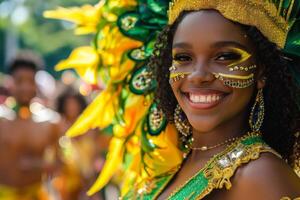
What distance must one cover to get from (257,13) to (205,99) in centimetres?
33

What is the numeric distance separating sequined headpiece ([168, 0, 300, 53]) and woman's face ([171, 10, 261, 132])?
3 centimetres

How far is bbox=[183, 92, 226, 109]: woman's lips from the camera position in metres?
2.54

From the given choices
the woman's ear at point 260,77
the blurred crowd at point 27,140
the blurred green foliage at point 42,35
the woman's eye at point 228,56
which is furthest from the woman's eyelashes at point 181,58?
the blurred green foliage at point 42,35

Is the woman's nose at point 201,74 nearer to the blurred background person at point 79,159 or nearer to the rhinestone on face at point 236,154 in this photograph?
the rhinestone on face at point 236,154

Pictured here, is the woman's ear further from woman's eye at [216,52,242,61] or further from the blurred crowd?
the blurred crowd

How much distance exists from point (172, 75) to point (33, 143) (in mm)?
4088

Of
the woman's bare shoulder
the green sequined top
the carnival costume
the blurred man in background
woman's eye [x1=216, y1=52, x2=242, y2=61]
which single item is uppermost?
woman's eye [x1=216, y1=52, x2=242, y2=61]

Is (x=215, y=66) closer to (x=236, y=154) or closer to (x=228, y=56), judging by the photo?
(x=228, y=56)

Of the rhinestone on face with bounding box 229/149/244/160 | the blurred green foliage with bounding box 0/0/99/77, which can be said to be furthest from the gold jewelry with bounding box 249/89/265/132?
the blurred green foliage with bounding box 0/0/99/77

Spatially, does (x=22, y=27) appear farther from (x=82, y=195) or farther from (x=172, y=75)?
(x=172, y=75)

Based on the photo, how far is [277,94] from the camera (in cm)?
266

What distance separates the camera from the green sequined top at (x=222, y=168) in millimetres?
2475

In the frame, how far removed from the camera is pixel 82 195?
7.51 m

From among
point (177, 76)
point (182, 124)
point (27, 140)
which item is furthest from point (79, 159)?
point (177, 76)
